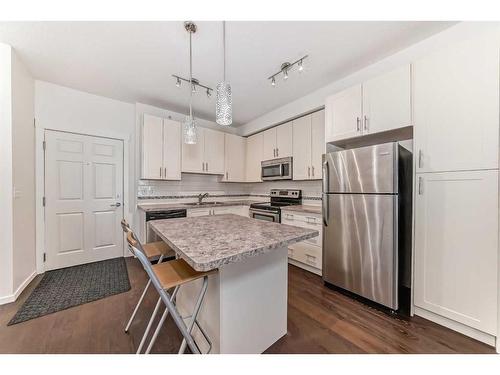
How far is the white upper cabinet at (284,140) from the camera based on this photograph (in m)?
3.47

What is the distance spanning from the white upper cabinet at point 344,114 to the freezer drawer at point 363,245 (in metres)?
0.75

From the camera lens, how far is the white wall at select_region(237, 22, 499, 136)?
172cm

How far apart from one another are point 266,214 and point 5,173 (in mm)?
3060

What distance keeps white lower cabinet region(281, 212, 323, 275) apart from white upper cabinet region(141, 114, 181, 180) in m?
2.04

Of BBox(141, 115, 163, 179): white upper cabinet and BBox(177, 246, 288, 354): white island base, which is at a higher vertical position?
BBox(141, 115, 163, 179): white upper cabinet

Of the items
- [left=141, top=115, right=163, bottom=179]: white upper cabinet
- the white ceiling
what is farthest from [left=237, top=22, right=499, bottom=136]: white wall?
[left=141, top=115, right=163, bottom=179]: white upper cabinet

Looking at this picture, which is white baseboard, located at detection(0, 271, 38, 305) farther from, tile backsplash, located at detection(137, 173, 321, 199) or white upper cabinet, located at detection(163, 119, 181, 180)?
white upper cabinet, located at detection(163, 119, 181, 180)

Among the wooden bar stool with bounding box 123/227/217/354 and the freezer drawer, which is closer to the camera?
the wooden bar stool with bounding box 123/227/217/354

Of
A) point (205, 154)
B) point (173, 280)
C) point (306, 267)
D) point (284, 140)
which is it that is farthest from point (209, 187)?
point (173, 280)

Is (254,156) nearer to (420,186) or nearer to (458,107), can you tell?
(420,186)

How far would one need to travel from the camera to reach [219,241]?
1.17m

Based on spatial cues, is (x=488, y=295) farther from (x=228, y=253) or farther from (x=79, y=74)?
(x=79, y=74)

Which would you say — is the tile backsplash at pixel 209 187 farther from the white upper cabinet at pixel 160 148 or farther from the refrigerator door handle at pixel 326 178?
the refrigerator door handle at pixel 326 178

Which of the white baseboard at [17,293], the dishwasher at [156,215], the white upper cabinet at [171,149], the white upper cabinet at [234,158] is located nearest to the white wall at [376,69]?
the white upper cabinet at [234,158]
